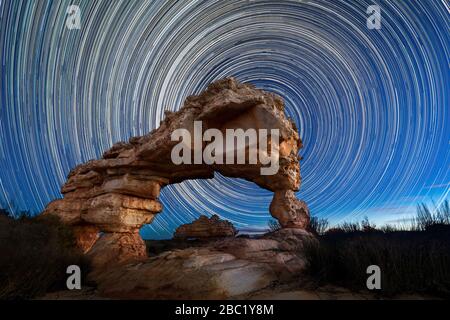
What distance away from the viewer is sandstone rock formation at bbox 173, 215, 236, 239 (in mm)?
18594

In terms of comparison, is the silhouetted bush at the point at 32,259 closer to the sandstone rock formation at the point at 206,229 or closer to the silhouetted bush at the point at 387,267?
the silhouetted bush at the point at 387,267

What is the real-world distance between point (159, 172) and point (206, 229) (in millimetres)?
7088

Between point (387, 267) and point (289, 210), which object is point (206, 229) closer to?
point (289, 210)

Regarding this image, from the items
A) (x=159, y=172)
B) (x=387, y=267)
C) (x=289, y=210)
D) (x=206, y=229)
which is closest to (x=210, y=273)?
(x=387, y=267)

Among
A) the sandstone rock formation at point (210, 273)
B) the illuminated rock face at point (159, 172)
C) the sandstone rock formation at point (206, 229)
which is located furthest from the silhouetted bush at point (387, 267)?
the sandstone rock formation at point (206, 229)

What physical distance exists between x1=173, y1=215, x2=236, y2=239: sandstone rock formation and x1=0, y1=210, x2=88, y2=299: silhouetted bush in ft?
26.1

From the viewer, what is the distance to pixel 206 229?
61.3 ft

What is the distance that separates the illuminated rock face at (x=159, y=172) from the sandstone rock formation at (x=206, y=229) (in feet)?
19.2

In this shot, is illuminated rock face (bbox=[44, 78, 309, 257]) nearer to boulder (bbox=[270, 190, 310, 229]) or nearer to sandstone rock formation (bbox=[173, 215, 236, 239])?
boulder (bbox=[270, 190, 310, 229])

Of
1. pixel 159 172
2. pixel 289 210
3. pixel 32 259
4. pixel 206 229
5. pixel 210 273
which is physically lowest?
pixel 210 273

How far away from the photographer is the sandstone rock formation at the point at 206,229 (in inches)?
732

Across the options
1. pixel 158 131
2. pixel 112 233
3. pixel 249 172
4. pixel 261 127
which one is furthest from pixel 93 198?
pixel 261 127

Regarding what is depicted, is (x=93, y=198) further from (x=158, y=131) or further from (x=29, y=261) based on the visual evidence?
(x=29, y=261)
